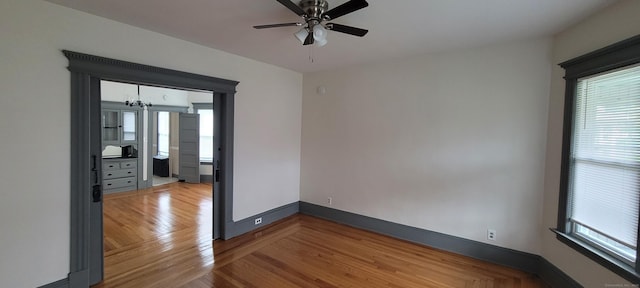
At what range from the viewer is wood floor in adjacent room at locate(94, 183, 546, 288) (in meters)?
2.68

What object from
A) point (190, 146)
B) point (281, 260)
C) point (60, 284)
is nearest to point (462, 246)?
point (281, 260)

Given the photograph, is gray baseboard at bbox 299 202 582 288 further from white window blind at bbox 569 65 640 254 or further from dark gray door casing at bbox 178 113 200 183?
dark gray door casing at bbox 178 113 200 183

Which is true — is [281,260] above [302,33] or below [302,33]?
below

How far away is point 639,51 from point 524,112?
3.53 feet

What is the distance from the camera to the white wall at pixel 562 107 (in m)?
1.99

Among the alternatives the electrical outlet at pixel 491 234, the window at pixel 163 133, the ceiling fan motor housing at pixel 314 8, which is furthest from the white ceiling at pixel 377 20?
the window at pixel 163 133

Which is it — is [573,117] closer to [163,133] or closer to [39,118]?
[39,118]

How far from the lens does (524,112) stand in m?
2.86

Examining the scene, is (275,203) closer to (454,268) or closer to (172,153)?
(454,268)

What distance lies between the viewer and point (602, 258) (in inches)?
80.8

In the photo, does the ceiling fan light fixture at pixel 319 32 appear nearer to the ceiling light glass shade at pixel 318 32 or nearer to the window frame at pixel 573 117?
the ceiling light glass shade at pixel 318 32

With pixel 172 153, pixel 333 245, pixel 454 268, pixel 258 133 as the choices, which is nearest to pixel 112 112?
pixel 172 153

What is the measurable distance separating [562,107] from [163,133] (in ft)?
30.2

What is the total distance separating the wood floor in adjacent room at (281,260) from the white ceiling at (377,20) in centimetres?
255
